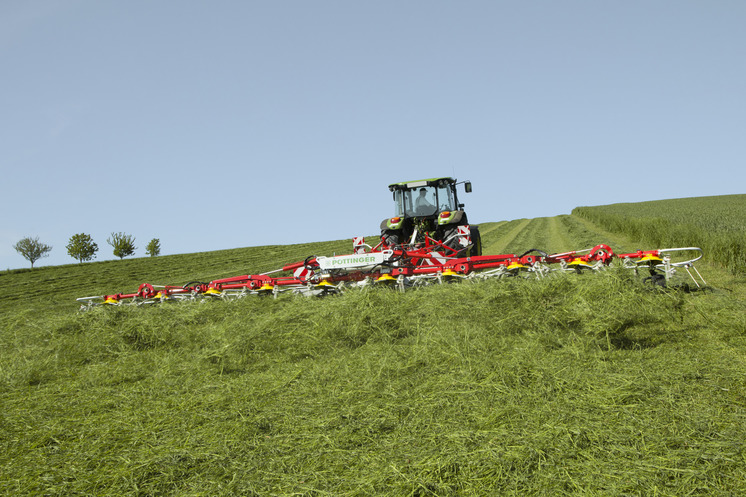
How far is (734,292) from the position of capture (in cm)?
681

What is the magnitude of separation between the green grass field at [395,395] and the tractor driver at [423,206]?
14.2 ft

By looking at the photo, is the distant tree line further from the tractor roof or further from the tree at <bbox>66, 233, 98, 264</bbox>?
the tractor roof

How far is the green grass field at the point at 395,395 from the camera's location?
7.66 ft

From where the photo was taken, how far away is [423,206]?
10.2 m

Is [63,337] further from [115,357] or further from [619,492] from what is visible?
[619,492]

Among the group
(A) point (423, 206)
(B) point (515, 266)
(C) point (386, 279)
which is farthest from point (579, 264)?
(A) point (423, 206)

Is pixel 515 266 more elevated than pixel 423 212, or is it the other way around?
pixel 423 212

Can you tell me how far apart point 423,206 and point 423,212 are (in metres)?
0.14

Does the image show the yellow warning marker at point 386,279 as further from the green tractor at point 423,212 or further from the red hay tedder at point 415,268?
the green tractor at point 423,212

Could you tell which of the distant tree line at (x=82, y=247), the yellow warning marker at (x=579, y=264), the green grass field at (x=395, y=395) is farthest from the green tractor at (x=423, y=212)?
the distant tree line at (x=82, y=247)

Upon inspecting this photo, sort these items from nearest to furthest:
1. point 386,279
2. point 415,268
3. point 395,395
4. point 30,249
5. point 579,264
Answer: point 395,395 → point 579,264 → point 386,279 → point 415,268 → point 30,249

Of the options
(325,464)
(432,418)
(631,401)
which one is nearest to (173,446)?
(325,464)

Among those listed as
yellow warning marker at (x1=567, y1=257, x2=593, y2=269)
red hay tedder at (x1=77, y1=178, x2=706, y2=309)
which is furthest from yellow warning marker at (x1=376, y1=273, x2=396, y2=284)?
yellow warning marker at (x1=567, y1=257, x2=593, y2=269)

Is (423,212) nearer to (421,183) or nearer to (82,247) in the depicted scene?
(421,183)
